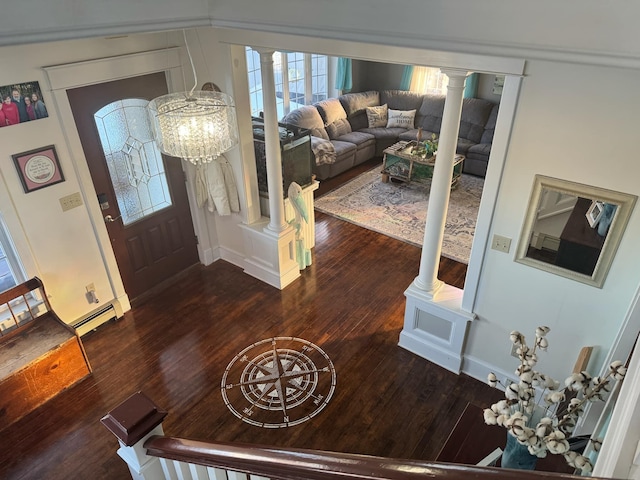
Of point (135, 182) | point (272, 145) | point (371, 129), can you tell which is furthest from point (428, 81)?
point (135, 182)

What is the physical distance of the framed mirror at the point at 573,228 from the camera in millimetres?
2605

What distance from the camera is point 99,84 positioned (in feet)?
11.9

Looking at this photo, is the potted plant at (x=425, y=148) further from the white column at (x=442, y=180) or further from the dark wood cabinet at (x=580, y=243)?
the dark wood cabinet at (x=580, y=243)

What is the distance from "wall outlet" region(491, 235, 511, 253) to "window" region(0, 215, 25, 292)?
11.3 feet

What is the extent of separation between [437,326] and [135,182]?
290 cm

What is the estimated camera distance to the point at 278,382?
371 centimetres

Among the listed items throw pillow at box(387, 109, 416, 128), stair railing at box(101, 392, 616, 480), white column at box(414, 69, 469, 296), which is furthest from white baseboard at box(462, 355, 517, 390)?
throw pillow at box(387, 109, 416, 128)

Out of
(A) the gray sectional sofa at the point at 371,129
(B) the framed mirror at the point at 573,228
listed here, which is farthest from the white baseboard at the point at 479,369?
(A) the gray sectional sofa at the point at 371,129

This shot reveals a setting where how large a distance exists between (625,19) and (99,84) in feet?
11.3

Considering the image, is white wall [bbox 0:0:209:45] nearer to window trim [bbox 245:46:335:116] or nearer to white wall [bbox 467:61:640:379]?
white wall [bbox 467:61:640:379]

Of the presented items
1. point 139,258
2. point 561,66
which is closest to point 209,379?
point 139,258

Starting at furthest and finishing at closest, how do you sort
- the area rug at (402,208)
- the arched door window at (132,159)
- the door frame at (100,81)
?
the area rug at (402,208) → the arched door window at (132,159) → the door frame at (100,81)

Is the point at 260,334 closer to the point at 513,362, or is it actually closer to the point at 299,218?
the point at 299,218

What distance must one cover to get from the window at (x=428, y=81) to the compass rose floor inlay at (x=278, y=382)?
5.84 metres
